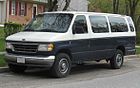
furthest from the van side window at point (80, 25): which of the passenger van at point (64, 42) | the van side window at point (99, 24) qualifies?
the van side window at point (99, 24)

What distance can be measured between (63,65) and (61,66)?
10 centimetres

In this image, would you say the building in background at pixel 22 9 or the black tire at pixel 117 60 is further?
the building in background at pixel 22 9

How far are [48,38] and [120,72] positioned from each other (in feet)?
12.5

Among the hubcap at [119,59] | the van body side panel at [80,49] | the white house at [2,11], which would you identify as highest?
the white house at [2,11]

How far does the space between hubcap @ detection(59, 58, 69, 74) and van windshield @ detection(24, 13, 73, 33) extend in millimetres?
928

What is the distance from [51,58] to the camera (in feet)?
43.5

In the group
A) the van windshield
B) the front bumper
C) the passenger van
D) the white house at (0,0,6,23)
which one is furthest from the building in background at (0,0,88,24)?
the front bumper

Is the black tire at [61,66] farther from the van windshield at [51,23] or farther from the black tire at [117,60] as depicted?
the black tire at [117,60]

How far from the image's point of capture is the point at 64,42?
45.0ft

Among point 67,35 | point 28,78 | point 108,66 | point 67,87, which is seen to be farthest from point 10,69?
point 108,66

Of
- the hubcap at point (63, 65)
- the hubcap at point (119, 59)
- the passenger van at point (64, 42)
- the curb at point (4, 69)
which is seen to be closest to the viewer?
the passenger van at point (64, 42)

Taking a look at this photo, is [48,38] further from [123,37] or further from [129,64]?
[129,64]

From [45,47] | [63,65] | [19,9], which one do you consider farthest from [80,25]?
[19,9]

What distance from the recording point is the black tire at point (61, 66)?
13.5 metres
